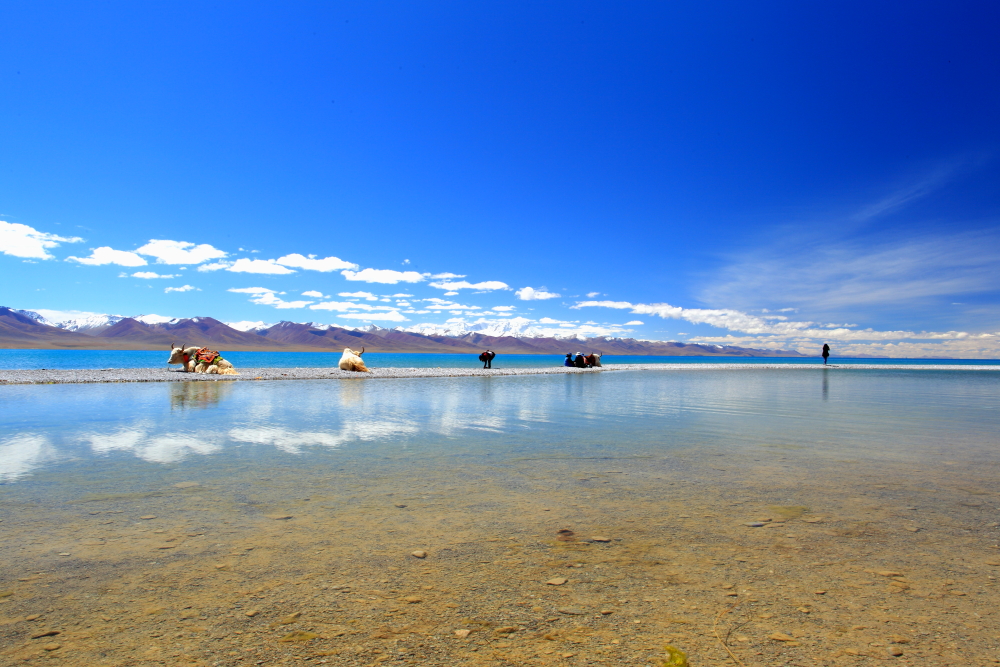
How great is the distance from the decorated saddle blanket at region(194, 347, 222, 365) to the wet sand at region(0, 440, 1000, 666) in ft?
117

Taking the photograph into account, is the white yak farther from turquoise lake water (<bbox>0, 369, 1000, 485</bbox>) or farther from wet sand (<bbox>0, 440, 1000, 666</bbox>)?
wet sand (<bbox>0, 440, 1000, 666</bbox>)

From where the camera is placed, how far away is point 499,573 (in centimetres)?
379

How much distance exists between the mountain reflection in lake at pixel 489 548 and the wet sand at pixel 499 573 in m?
0.02

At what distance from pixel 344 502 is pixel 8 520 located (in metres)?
3.18

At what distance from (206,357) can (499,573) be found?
41585 mm

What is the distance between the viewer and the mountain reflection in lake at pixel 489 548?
115 inches

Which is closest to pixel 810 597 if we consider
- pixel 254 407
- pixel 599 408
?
pixel 599 408

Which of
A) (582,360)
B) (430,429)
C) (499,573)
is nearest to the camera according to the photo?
(499,573)

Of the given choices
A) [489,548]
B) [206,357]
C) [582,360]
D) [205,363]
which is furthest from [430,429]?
[582,360]

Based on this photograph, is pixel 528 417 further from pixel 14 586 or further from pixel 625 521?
pixel 14 586

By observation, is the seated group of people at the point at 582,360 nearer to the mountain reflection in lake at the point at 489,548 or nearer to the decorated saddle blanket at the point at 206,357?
the decorated saddle blanket at the point at 206,357

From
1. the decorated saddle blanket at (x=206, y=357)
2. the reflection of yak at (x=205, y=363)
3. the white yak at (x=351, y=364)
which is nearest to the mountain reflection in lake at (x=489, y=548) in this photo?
the reflection of yak at (x=205, y=363)

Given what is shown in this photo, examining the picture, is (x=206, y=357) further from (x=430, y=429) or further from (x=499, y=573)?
(x=499, y=573)

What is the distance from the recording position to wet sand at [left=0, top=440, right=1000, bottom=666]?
2.83m
